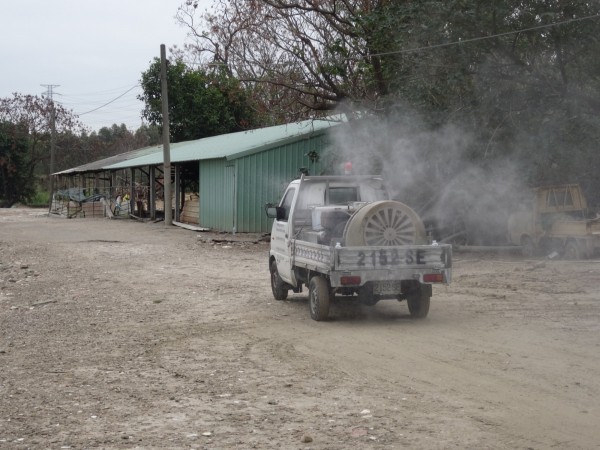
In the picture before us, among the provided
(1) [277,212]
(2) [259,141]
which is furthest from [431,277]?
(2) [259,141]

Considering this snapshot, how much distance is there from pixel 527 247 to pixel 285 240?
10296mm

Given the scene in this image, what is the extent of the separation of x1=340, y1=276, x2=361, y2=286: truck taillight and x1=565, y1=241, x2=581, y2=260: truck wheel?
10249 mm

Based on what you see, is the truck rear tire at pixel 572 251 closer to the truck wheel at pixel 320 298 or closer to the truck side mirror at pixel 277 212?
the truck side mirror at pixel 277 212

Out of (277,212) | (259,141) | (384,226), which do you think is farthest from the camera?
(259,141)

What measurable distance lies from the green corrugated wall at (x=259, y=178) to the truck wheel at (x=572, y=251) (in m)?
10.5

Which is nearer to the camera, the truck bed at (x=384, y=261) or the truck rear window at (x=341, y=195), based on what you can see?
the truck bed at (x=384, y=261)

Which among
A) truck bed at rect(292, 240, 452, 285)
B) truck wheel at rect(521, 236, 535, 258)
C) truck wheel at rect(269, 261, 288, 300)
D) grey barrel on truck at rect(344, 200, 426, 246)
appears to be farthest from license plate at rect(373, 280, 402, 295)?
truck wheel at rect(521, 236, 535, 258)

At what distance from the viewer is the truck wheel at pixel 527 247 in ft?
67.6

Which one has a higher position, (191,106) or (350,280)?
(191,106)

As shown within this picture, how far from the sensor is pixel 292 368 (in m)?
8.15

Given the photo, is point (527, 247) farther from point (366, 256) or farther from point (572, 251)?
point (366, 256)

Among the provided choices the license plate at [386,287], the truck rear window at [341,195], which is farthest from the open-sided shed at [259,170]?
the license plate at [386,287]

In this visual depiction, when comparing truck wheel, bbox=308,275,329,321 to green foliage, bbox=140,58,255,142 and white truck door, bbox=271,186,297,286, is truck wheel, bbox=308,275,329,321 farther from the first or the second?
green foliage, bbox=140,58,255,142

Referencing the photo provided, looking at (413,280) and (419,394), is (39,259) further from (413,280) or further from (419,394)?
(419,394)
